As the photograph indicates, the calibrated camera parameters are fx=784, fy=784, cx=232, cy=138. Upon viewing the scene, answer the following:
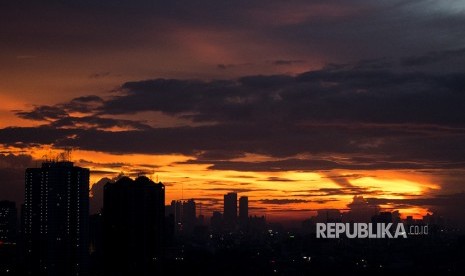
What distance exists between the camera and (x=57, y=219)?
96.6m

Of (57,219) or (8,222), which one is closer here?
(57,219)

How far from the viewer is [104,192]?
9106 cm

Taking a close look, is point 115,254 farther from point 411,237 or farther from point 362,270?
point 411,237

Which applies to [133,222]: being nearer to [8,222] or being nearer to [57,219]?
[57,219]

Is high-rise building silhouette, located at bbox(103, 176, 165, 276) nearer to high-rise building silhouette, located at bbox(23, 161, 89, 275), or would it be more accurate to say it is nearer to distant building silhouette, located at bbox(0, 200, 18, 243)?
high-rise building silhouette, located at bbox(23, 161, 89, 275)

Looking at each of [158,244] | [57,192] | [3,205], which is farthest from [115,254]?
[3,205]

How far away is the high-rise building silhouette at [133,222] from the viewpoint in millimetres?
82500

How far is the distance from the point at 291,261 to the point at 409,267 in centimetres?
1515

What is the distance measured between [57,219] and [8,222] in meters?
19.1

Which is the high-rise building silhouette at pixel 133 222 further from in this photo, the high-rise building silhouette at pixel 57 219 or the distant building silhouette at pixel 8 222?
the distant building silhouette at pixel 8 222

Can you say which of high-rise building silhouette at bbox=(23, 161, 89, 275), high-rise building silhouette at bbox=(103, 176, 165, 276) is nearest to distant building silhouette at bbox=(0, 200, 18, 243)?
high-rise building silhouette at bbox=(23, 161, 89, 275)

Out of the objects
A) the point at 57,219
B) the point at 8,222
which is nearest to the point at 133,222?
the point at 57,219

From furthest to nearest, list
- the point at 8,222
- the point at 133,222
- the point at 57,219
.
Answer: the point at 8,222
the point at 57,219
the point at 133,222

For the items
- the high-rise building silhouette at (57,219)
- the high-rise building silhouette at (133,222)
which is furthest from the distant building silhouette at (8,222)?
the high-rise building silhouette at (133,222)
